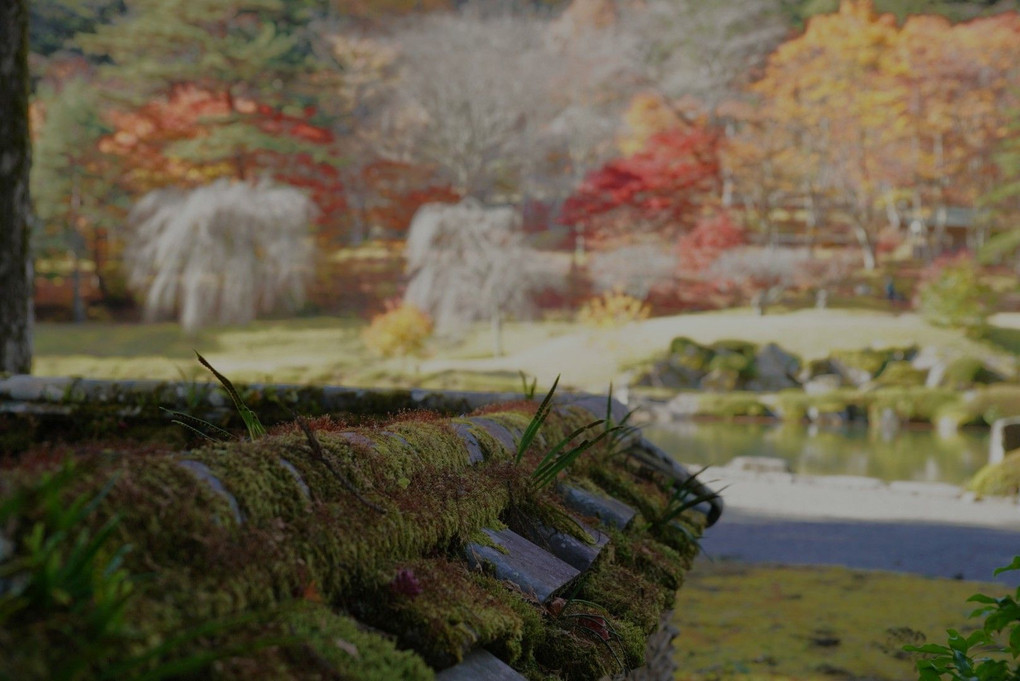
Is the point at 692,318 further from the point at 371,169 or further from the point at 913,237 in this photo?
the point at 371,169

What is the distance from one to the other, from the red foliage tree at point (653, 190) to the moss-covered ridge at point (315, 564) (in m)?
23.9

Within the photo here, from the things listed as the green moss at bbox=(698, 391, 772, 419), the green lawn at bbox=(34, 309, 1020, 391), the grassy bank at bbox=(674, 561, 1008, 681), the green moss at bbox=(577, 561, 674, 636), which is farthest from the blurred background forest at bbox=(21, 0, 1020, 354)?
the green moss at bbox=(577, 561, 674, 636)

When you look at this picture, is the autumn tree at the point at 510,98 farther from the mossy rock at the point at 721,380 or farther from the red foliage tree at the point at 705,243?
the mossy rock at the point at 721,380

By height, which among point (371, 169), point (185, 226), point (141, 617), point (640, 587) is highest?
point (371, 169)

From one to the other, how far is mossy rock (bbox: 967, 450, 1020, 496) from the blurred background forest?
12931 millimetres

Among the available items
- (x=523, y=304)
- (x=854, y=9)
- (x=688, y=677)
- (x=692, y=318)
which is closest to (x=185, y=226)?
(x=523, y=304)

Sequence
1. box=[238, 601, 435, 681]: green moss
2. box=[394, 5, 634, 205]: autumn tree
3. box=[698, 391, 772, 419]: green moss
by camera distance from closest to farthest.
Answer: box=[238, 601, 435, 681]: green moss → box=[698, 391, 772, 419]: green moss → box=[394, 5, 634, 205]: autumn tree

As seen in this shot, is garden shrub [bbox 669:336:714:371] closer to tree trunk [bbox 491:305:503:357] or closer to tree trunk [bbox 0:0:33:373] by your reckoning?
tree trunk [bbox 491:305:503:357]

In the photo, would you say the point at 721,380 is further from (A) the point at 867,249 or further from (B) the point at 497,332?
(A) the point at 867,249

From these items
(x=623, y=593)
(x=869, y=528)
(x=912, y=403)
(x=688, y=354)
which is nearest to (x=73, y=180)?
(x=688, y=354)

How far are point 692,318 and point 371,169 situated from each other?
34.3 feet

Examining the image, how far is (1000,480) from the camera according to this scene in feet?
28.9

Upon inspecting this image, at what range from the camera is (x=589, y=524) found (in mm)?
2234

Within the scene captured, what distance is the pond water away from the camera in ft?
40.0
